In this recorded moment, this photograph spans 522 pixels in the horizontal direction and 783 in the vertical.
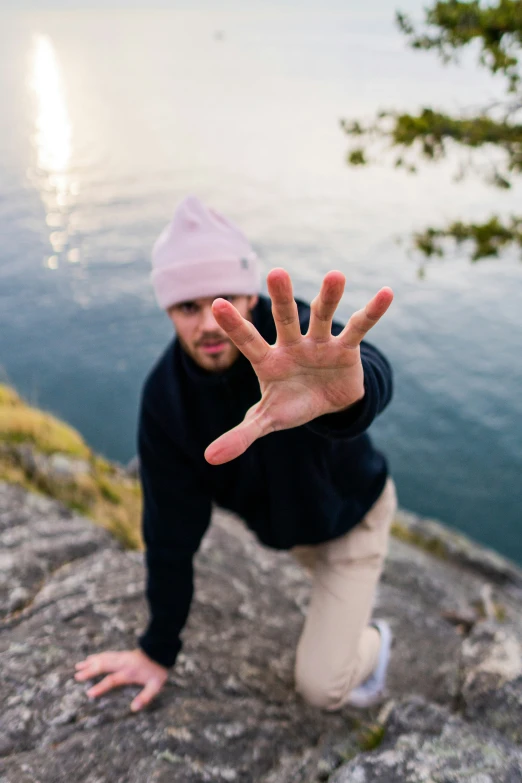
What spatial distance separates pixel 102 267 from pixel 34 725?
26.9 m

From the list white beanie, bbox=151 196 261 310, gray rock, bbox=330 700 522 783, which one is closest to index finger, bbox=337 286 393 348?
white beanie, bbox=151 196 261 310

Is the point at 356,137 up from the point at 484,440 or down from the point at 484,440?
up

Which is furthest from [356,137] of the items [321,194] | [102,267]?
[321,194]

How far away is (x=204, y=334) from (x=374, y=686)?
2.73 m

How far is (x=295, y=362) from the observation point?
2.32 meters

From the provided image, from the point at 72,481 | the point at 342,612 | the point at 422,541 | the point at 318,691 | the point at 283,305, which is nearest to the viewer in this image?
the point at 283,305

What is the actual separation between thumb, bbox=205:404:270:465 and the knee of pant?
2177 millimetres

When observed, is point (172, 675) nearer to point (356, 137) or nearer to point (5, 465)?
point (5, 465)

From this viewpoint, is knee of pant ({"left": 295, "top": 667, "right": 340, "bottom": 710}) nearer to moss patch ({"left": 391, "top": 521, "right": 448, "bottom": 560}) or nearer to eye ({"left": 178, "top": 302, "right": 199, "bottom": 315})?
eye ({"left": 178, "top": 302, "right": 199, "bottom": 315})

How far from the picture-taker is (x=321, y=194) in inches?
1746

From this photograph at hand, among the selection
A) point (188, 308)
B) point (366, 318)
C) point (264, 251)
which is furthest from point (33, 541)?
point (264, 251)

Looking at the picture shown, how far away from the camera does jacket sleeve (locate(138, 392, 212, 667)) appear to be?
343 cm

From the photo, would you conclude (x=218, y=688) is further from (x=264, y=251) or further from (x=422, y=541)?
(x=264, y=251)

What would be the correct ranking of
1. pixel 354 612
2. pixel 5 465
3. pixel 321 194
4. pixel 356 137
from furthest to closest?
pixel 321 194, pixel 356 137, pixel 5 465, pixel 354 612
